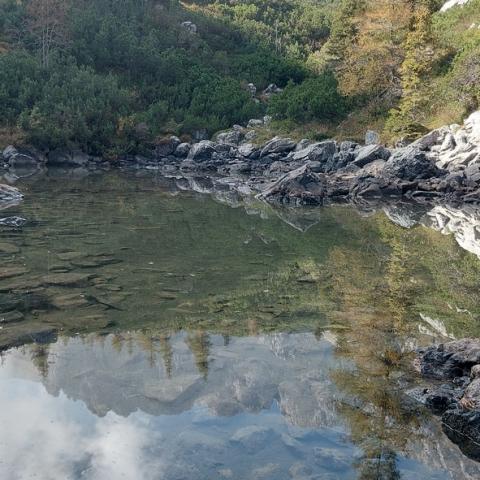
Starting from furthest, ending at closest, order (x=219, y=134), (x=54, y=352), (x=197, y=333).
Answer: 1. (x=219, y=134)
2. (x=197, y=333)
3. (x=54, y=352)

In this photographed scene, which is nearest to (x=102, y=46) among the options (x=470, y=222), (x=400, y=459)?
(x=470, y=222)

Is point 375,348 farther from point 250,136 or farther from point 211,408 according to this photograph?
point 250,136

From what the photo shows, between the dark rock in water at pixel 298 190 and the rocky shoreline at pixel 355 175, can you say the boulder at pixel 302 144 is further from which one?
the dark rock in water at pixel 298 190

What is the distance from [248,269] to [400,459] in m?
7.88

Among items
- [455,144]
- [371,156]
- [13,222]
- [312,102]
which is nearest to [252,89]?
[312,102]

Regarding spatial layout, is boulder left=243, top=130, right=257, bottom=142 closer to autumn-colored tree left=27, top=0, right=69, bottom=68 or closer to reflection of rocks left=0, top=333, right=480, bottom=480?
autumn-colored tree left=27, top=0, right=69, bottom=68

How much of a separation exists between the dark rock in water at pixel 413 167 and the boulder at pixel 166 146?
2279 cm

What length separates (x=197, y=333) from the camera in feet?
28.4

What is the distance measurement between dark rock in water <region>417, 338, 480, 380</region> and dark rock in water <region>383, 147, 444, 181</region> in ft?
78.8

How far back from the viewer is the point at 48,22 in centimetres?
5653

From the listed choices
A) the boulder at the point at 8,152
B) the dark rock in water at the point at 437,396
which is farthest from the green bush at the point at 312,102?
the dark rock in water at the point at 437,396

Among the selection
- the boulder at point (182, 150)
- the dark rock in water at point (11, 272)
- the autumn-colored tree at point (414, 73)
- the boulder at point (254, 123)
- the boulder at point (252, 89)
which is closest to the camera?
the dark rock in water at point (11, 272)

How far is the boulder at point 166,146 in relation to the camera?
48156 mm

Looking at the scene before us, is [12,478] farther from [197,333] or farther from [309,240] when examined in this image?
[309,240]
